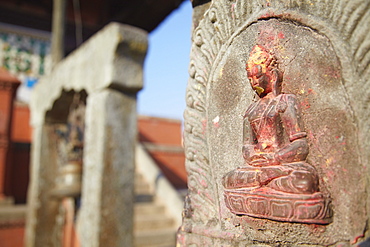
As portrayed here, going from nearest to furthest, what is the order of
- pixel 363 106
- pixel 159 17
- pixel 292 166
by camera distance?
pixel 363 106
pixel 292 166
pixel 159 17

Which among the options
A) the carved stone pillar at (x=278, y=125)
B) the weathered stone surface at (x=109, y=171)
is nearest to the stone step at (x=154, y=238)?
the weathered stone surface at (x=109, y=171)

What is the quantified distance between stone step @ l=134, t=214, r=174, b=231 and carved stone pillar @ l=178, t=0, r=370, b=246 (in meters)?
3.91

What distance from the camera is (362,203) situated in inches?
41.1

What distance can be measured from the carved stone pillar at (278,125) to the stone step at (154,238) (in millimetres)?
3497

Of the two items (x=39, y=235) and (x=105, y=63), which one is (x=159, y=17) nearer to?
(x=105, y=63)

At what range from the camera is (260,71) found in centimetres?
125

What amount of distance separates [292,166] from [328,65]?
1.20 feet

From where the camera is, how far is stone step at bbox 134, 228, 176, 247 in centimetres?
483

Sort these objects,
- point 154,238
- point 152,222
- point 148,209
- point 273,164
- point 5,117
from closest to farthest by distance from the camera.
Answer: point 273,164, point 154,238, point 152,222, point 148,209, point 5,117

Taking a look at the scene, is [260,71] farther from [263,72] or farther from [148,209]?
[148,209]

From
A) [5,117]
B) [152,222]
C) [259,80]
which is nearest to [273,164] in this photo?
[259,80]

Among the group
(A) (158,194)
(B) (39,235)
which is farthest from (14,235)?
(A) (158,194)

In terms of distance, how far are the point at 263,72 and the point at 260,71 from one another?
0.05ft

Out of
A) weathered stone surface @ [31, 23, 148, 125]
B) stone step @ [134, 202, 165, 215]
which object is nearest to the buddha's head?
weathered stone surface @ [31, 23, 148, 125]
